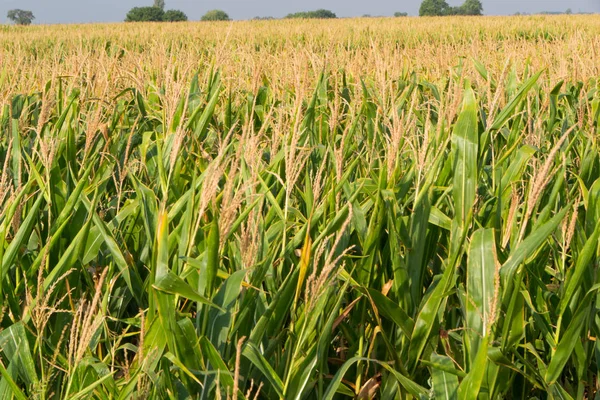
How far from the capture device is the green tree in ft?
246

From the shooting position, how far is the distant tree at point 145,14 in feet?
180

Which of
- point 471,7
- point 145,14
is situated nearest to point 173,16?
point 145,14

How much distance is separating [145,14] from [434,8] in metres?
36.0

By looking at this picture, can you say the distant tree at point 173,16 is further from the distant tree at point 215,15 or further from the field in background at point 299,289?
the field in background at point 299,289

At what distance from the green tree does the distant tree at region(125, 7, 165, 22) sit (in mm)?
32797

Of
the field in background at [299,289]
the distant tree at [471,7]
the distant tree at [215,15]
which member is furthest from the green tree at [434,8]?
the field in background at [299,289]

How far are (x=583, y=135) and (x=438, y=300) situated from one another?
50.1 inches

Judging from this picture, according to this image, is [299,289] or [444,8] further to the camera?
[444,8]

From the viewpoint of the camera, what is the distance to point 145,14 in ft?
181

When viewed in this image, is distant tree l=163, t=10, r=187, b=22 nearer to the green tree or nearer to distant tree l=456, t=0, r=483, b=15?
the green tree

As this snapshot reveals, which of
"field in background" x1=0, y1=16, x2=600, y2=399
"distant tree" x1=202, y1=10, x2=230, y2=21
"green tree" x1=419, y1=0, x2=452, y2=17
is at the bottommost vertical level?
"field in background" x1=0, y1=16, x2=600, y2=399

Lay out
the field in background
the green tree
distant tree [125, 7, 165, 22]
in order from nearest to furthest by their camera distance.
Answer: the field in background < distant tree [125, 7, 165, 22] < the green tree

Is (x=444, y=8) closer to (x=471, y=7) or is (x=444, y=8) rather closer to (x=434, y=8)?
(x=434, y=8)

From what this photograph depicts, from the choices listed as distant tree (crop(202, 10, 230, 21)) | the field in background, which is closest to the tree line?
distant tree (crop(202, 10, 230, 21))
